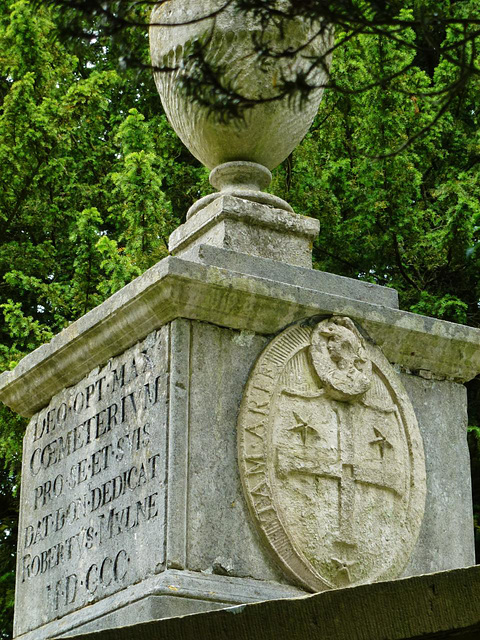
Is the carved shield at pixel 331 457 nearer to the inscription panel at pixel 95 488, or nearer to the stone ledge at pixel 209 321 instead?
the stone ledge at pixel 209 321

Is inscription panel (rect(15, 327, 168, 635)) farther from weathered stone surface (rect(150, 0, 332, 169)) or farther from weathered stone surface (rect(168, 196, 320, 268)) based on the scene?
weathered stone surface (rect(150, 0, 332, 169))

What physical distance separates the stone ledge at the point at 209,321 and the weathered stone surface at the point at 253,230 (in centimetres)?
23

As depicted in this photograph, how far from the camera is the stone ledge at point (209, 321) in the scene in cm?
530

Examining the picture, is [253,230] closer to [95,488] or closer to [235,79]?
[235,79]

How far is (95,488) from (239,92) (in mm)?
1819

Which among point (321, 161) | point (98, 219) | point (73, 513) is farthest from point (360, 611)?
point (321, 161)

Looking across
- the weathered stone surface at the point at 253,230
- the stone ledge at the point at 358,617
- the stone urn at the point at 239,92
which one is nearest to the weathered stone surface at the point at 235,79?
the stone urn at the point at 239,92

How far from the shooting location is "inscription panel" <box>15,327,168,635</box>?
5.20 m

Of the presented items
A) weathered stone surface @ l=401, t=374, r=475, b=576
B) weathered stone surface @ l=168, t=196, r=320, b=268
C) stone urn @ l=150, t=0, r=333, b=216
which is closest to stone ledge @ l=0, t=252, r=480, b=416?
weathered stone surface @ l=401, t=374, r=475, b=576

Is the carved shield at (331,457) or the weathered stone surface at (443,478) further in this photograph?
the weathered stone surface at (443,478)

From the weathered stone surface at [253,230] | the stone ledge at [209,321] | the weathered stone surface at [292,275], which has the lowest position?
the stone ledge at [209,321]

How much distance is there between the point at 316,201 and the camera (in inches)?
448

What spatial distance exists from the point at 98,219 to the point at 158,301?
5537 millimetres

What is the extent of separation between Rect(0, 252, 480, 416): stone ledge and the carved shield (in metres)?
0.10
